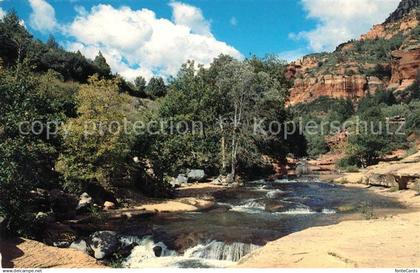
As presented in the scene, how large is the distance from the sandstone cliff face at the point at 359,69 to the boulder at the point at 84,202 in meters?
93.5

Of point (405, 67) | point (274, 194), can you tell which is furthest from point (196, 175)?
point (405, 67)

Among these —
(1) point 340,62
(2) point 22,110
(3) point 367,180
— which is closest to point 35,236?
(2) point 22,110

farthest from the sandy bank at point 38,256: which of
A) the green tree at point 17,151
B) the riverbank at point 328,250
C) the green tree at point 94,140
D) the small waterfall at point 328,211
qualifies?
the small waterfall at point 328,211

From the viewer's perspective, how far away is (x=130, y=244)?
49.2ft

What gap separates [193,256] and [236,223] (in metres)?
4.29

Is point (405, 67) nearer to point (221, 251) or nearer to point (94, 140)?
point (94, 140)

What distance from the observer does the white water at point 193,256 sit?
13.6 meters

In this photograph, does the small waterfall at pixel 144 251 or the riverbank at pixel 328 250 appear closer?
the riverbank at pixel 328 250

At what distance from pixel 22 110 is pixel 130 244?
18.7ft

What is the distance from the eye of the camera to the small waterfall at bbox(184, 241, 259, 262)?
14.0 metres

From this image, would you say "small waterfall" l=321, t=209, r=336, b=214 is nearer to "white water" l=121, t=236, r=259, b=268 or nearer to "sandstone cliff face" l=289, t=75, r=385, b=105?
"white water" l=121, t=236, r=259, b=268

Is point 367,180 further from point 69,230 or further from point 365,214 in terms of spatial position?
point 69,230

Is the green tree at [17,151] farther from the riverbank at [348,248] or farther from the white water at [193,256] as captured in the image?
the riverbank at [348,248]

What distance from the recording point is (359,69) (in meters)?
132
